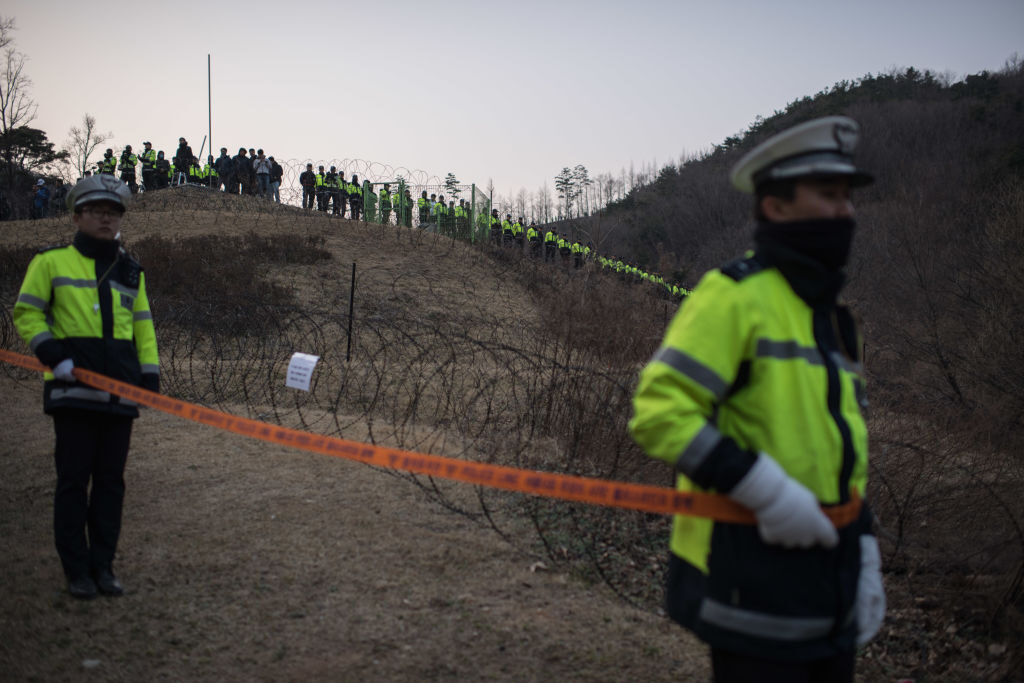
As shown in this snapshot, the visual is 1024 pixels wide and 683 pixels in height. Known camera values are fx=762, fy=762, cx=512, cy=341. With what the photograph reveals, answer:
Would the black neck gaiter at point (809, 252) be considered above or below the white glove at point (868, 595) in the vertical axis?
above

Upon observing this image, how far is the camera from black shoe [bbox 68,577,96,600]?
12.4 feet

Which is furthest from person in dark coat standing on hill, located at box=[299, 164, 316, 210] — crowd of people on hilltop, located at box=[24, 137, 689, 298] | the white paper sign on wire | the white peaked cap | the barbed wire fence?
the white peaked cap

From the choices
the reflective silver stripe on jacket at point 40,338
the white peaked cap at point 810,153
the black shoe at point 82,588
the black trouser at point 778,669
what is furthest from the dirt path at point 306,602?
the white peaked cap at point 810,153

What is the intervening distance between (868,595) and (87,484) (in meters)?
3.43

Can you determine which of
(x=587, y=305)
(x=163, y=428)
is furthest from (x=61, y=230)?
(x=587, y=305)

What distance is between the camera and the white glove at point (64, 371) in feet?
11.3

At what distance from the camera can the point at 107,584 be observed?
12.6 feet

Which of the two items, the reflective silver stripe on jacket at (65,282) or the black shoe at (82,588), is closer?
the reflective silver stripe on jacket at (65,282)

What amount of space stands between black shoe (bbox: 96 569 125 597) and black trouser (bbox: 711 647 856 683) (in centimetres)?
323

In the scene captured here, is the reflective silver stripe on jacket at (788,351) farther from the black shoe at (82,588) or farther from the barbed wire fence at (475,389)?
the black shoe at (82,588)

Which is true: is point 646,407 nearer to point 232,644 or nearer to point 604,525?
point 232,644

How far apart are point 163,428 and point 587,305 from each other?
170 inches

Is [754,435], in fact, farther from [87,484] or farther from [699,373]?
[87,484]

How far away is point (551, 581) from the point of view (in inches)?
174
